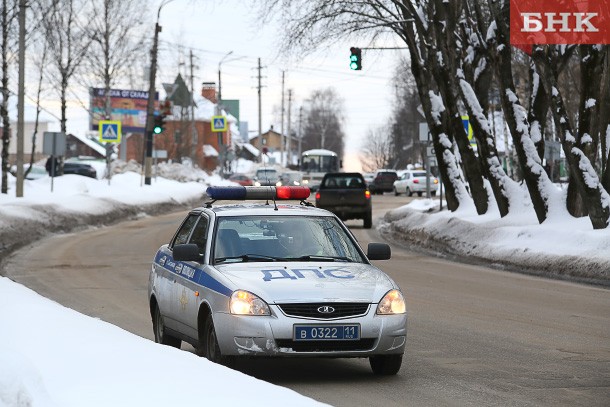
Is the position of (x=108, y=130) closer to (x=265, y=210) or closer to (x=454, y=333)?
(x=454, y=333)

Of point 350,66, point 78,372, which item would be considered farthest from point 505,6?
point 78,372

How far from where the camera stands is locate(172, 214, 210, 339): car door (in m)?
10.9

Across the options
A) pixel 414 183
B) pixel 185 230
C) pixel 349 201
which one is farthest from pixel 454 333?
pixel 414 183

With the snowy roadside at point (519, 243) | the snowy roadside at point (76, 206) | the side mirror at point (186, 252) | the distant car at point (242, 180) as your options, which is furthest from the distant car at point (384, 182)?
the side mirror at point (186, 252)

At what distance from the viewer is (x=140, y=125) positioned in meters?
90.8

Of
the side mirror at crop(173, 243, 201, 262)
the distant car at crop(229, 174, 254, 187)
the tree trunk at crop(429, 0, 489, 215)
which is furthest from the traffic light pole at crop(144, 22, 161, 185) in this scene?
the side mirror at crop(173, 243, 201, 262)

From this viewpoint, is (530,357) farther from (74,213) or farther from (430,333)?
(74,213)

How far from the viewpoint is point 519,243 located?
85.9 feet

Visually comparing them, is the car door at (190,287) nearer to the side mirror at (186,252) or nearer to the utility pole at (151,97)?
the side mirror at (186,252)

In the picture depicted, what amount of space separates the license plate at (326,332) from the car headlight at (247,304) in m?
0.29

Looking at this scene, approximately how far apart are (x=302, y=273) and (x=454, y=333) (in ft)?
11.4

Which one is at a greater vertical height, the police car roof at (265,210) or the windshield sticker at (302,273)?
the police car roof at (265,210)

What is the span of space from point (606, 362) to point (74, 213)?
3029 cm

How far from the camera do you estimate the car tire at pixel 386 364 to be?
10.3 metres
